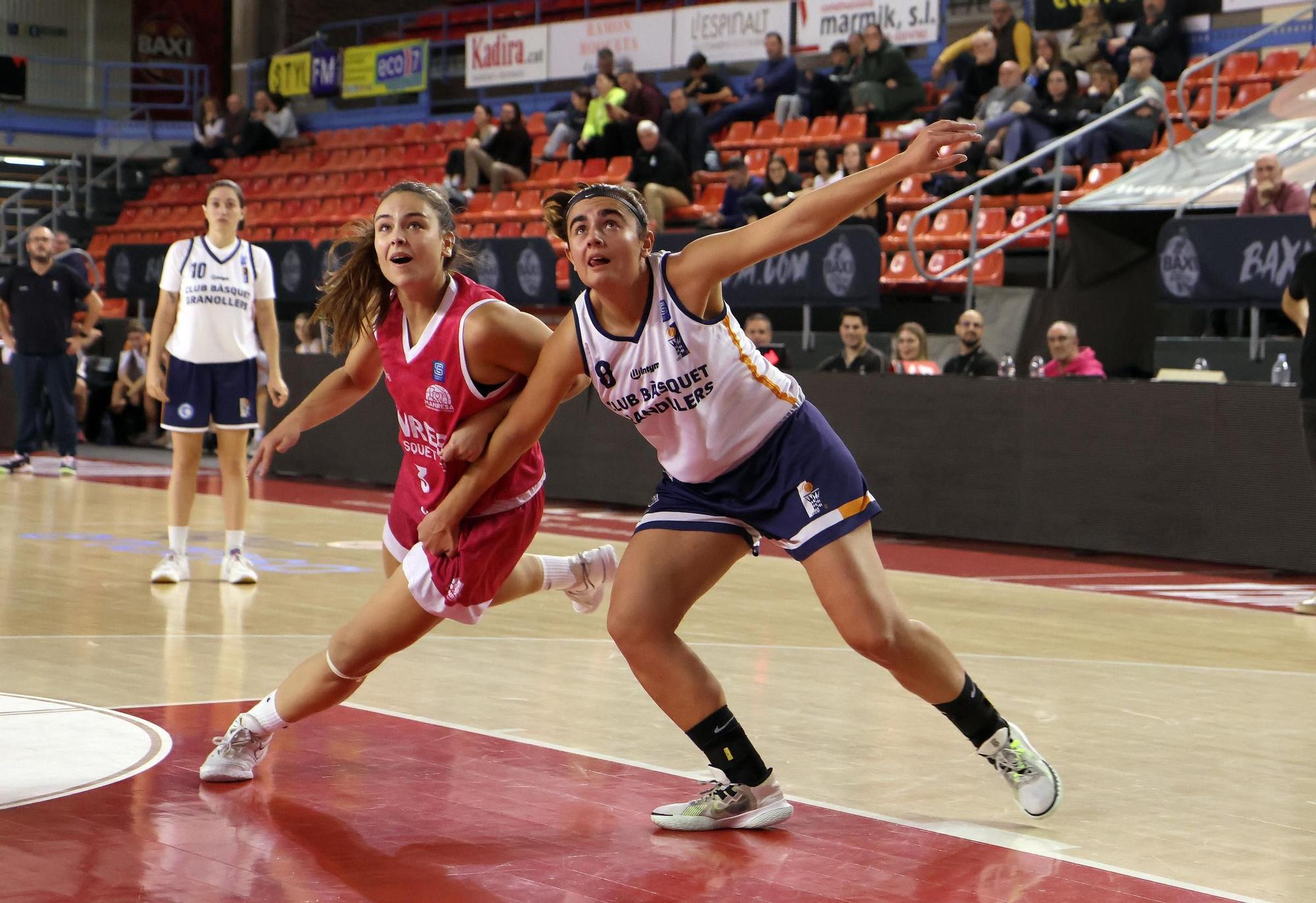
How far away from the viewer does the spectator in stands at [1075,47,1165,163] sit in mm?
14477

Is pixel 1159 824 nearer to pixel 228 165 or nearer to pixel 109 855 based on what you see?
pixel 109 855

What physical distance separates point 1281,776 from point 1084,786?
2.00 ft

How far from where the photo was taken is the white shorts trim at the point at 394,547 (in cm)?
468

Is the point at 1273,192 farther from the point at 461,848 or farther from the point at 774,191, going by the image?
the point at 461,848

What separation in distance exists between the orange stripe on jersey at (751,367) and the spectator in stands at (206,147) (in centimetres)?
2265

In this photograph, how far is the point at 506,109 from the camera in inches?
795

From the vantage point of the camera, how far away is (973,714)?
422 cm

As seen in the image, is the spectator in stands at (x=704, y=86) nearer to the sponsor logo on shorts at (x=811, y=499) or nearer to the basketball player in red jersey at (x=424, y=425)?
the basketball player in red jersey at (x=424, y=425)

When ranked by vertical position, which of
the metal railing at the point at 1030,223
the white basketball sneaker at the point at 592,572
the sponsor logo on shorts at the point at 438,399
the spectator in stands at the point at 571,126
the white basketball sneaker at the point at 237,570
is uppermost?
the spectator in stands at the point at 571,126

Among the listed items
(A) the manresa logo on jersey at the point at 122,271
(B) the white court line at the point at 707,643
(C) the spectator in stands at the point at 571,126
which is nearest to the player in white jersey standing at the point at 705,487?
(B) the white court line at the point at 707,643

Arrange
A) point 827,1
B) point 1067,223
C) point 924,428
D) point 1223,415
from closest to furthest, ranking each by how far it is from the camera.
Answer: point 1223,415, point 924,428, point 1067,223, point 827,1

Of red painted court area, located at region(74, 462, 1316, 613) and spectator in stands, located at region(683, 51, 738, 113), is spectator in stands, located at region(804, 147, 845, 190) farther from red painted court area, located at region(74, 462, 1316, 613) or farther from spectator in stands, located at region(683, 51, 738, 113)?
red painted court area, located at region(74, 462, 1316, 613)

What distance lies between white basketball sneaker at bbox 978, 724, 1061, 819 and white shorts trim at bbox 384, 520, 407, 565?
1608 mm

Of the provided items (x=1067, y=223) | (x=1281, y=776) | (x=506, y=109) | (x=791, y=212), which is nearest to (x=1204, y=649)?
(x=1281, y=776)
